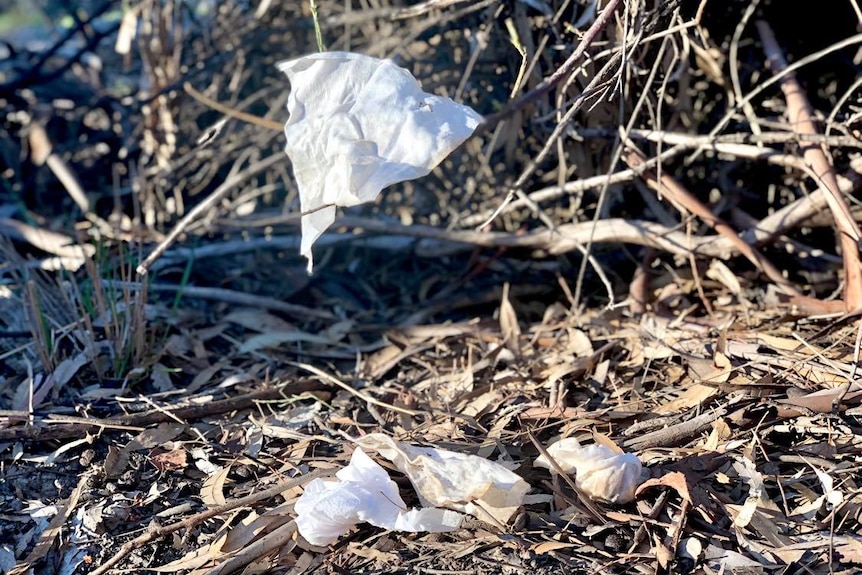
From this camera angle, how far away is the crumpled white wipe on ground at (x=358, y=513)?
1.57 metres

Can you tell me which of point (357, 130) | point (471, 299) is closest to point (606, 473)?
point (357, 130)

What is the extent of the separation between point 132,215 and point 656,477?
238cm

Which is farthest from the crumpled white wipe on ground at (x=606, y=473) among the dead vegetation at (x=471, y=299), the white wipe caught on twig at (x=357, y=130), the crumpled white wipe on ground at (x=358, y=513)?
the white wipe caught on twig at (x=357, y=130)

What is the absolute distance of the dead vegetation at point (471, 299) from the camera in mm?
1619

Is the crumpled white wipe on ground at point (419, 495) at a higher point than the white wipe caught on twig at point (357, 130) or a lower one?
lower

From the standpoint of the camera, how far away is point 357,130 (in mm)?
1738

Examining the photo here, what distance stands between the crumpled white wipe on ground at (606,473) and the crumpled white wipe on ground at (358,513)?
0.83ft

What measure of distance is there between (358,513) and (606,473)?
1.57 ft

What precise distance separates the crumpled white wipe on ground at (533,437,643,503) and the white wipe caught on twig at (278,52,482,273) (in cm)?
65

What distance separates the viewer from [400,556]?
1.54 m

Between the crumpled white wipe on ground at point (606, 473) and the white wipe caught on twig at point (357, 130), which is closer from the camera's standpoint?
the crumpled white wipe on ground at point (606, 473)

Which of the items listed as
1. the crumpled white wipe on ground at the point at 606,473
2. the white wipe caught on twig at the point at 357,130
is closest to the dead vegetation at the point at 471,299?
the crumpled white wipe on ground at the point at 606,473

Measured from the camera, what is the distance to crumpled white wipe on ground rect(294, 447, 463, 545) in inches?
61.9

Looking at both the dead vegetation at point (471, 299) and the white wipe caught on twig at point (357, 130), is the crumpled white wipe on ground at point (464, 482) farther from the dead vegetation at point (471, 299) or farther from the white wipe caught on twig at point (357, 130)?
the white wipe caught on twig at point (357, 130)
